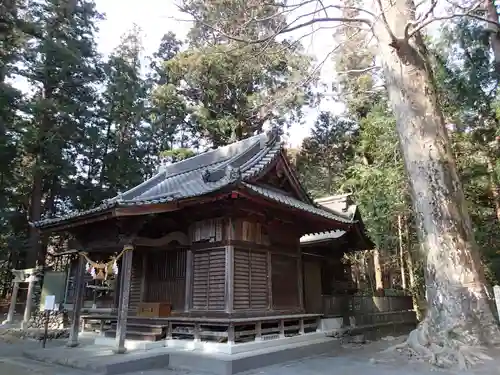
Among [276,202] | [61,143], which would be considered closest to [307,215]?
[276,202]

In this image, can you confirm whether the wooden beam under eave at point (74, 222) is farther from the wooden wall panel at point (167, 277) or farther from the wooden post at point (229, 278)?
the wooden post at point (229, 278)

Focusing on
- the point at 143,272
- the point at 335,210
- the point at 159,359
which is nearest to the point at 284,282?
the point at 143,272

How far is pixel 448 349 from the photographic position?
23.5 ft

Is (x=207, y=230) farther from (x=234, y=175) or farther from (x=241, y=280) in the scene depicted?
(x=234, y=175)

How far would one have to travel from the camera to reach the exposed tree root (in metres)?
6.89

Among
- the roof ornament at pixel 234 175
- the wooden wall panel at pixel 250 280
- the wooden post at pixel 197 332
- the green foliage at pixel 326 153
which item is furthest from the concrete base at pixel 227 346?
the green foliage at pixel 326 153

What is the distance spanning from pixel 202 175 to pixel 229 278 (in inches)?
93.3

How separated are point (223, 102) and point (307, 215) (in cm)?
1770

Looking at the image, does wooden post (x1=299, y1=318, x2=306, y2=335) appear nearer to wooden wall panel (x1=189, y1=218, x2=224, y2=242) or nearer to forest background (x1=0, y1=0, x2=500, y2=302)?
wooden wall panel (x1=189, y1=218, x2=224, y2=242)

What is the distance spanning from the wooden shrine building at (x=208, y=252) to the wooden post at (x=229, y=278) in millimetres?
→ 21

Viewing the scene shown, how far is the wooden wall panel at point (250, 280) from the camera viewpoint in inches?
337

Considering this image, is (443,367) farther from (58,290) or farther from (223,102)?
(223,102)

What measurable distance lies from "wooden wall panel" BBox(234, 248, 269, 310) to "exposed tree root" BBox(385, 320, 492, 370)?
328 cm

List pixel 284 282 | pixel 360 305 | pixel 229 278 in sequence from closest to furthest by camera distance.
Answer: pixel 229 278 < pixel 284 282 < pixel 360 305
